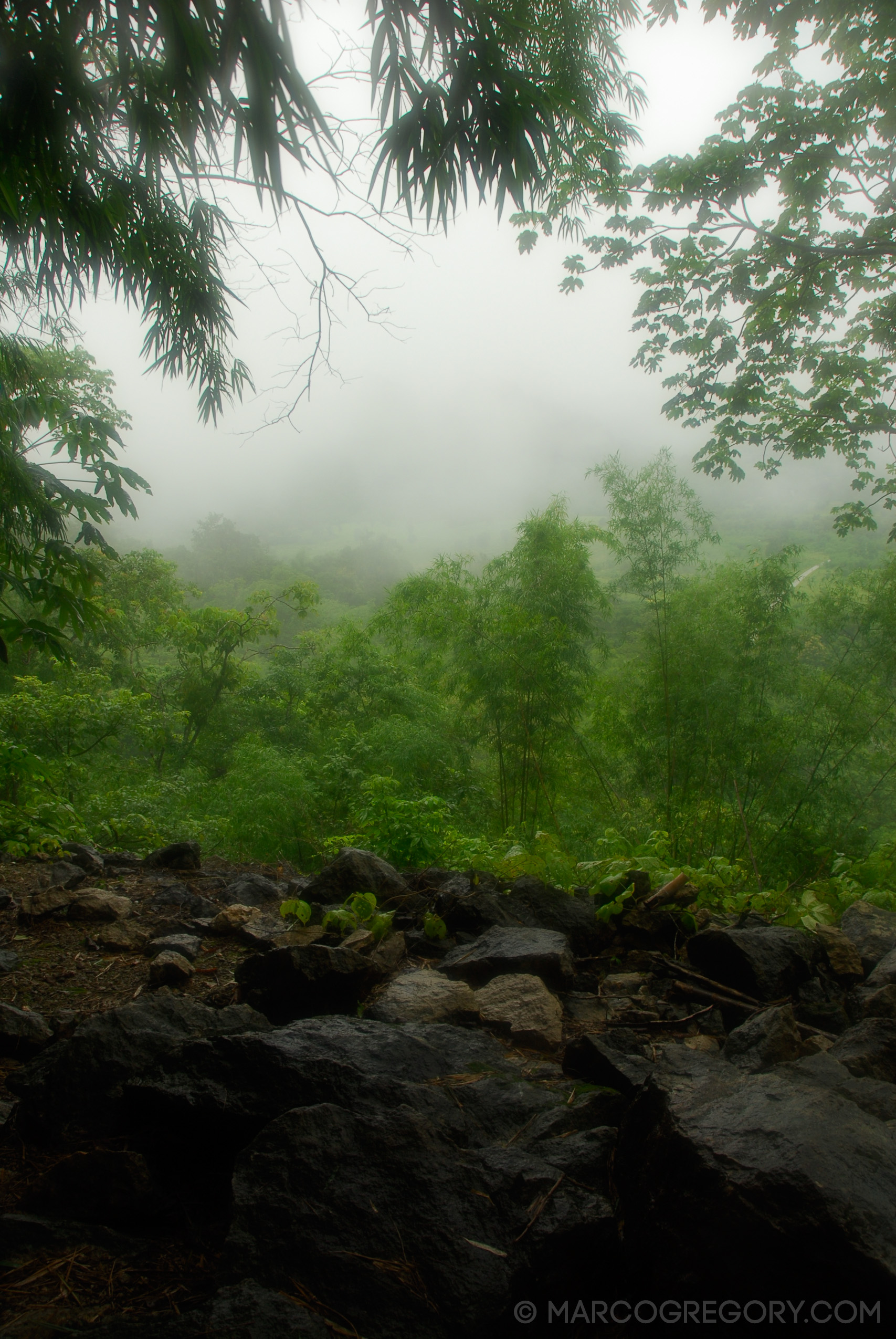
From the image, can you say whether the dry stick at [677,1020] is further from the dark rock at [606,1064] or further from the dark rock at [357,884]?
the dark rock at [357,884]

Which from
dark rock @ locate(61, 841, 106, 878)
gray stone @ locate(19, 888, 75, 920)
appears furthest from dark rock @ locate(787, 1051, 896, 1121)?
dark rock @ locate(61, 841, 106, 878)

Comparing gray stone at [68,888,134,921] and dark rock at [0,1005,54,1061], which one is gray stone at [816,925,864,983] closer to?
dark rock at [0,1005,54,1061]

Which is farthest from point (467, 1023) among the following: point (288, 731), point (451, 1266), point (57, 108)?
point (288, 731)

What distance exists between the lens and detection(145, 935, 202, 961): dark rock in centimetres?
218

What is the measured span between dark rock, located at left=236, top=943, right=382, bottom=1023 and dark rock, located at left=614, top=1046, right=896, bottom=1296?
0.87 m

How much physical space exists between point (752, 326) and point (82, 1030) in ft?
20.9

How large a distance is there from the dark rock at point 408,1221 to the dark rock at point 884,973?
1145 mm

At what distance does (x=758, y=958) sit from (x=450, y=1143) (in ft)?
3.66

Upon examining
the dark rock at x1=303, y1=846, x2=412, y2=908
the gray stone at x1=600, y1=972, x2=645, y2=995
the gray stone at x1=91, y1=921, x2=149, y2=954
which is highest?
the dark rock at x1=303, y1=846, x2=412, y2=908

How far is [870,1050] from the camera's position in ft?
4.34

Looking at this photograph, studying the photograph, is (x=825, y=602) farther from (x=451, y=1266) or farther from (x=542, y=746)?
(x=451, y=1266)

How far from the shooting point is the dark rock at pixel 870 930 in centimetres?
199

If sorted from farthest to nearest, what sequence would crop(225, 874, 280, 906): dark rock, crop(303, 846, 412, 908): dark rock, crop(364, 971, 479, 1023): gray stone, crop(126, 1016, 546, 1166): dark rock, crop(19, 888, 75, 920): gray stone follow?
crop(225, 874, 280, 906): dark rock < crop(303, 846, 412, 908): dark rock < crop(19, 888, 75, 920): gray stone < crop(364, 971, 479, 1023): gray stone < crop(126, 1016, 546, 1166): dark rock

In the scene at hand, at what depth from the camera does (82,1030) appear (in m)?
1.30
